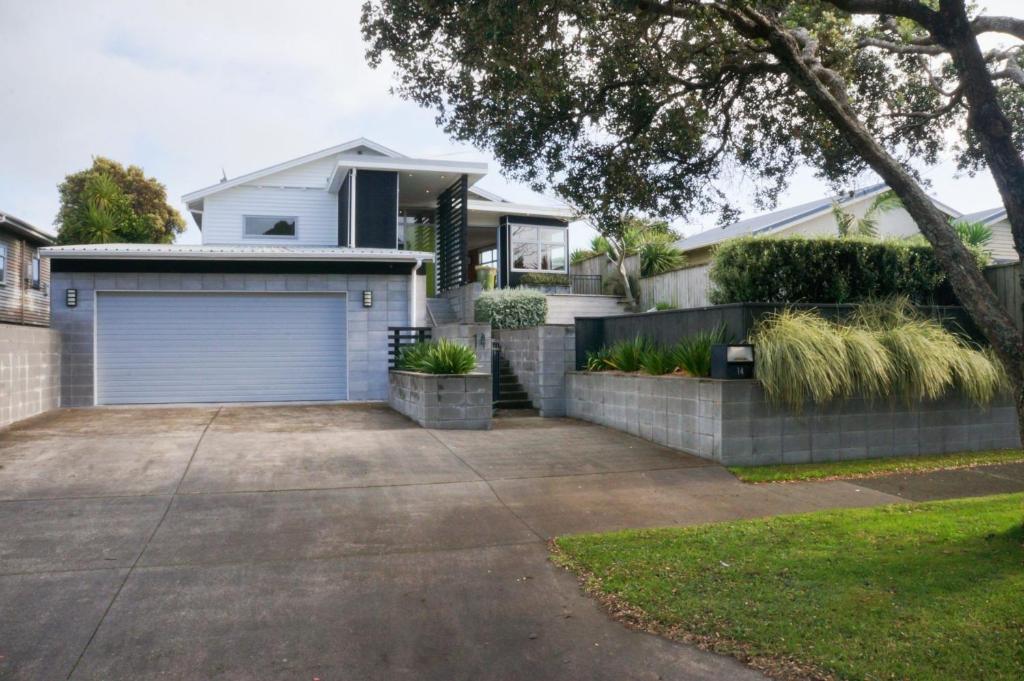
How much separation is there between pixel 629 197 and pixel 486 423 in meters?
3.87

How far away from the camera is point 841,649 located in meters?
3.92

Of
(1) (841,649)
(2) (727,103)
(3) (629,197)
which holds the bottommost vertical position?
(1) (841,649)

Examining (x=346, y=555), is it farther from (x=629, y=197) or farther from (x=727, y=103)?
(x=727, y=103)

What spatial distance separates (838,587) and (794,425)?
4.61 m

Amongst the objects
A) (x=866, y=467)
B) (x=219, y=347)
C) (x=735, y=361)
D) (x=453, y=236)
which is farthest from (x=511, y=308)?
(x=866, y=467)

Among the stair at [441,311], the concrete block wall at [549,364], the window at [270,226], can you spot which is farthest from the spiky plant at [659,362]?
the window at [270,226]

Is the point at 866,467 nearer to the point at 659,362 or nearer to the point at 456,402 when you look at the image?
the point at 659,362

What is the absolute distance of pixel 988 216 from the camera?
72.8ft

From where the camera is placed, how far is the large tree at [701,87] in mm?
6805

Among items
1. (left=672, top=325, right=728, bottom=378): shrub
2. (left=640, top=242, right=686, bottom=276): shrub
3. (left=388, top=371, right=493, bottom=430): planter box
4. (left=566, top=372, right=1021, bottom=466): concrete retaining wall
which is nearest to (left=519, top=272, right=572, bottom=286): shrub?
(left=640, top=242, right=686, bottom=276): shrub

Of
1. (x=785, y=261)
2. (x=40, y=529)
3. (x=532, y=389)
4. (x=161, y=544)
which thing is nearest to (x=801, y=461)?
(x=785, y=261)

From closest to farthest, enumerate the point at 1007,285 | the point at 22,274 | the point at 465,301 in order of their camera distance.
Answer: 1. the point at 1007,285
2. the point at 465,301
3. the point at 22,274

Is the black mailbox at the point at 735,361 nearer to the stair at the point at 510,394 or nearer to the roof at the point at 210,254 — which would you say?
the stair at the point at 510,394

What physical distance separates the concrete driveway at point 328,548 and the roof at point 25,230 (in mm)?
9983
